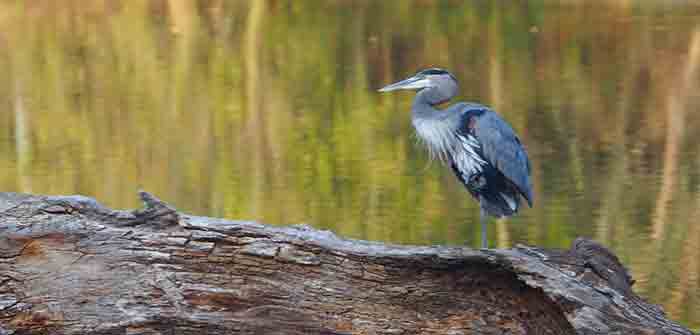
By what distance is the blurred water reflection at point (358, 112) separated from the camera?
787 cm

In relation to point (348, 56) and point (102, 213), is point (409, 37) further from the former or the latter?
point (102, 213)

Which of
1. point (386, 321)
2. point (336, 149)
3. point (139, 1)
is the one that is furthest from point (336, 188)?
point (139, 1)

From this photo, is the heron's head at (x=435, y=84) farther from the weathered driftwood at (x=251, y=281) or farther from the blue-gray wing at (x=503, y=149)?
the weathered driftwood at (x=251, y=281)

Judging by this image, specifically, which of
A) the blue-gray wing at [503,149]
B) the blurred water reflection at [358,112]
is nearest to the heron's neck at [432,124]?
the blue-gray wing at [503,149]

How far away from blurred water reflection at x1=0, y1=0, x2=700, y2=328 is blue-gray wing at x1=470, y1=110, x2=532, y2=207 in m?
1.73

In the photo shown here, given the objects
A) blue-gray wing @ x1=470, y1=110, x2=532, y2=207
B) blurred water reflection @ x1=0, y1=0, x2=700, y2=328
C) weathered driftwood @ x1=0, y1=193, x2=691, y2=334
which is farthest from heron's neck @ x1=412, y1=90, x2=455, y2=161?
blurred water reflection @ x1=0, y1=0, x2=700, y2=328

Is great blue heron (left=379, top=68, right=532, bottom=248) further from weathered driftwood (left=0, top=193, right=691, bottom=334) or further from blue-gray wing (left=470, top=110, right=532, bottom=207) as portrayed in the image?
weathered driftwood (left=0, top=193, right=691, bottom=334)

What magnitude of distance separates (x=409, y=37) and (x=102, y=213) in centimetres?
1074

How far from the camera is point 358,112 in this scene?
10805mm

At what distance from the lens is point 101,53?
14156 millimetres

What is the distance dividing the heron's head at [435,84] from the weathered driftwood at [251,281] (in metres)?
0.97

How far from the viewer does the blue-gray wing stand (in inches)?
186

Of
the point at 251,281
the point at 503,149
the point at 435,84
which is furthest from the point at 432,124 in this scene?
the point at 251,281

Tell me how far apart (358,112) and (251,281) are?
679 cm
